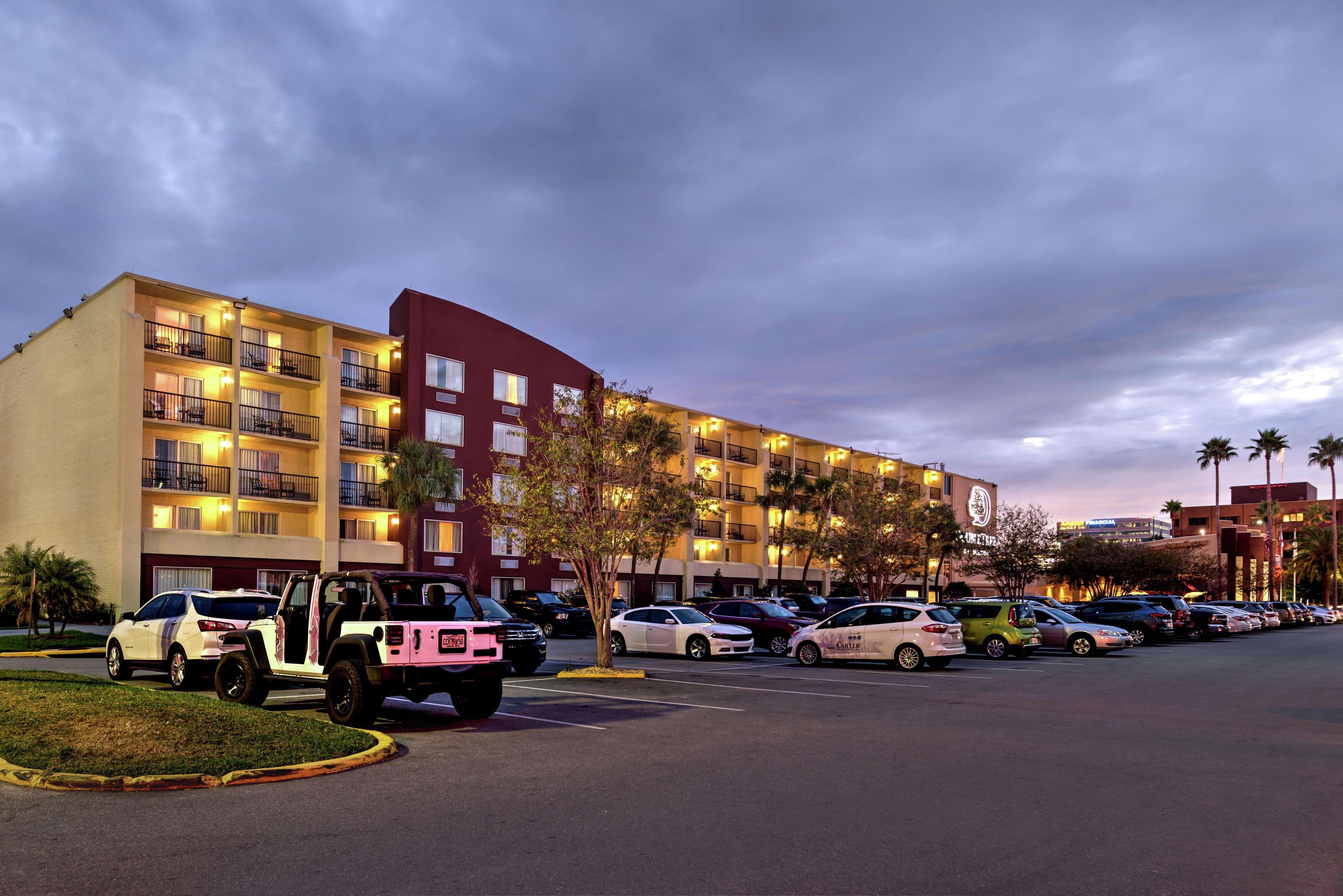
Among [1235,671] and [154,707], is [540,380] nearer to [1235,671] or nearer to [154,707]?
[1235,671]

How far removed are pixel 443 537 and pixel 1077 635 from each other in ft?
100.0

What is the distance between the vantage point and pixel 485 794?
8.51 meters

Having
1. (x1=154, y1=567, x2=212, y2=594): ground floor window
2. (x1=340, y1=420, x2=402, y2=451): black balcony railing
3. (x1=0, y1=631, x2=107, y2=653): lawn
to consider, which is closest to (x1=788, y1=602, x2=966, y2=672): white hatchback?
(x1=0, y1=631, x2=107, y2=653): lawn

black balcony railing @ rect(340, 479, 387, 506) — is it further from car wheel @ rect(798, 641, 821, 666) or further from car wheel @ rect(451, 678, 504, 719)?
car wheel @ rect(451, 678, 504, 719)

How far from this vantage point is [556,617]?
3722cm

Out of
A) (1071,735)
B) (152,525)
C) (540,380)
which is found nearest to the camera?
(1071,735)

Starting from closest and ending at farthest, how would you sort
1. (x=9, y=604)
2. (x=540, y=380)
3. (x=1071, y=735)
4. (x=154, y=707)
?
(x=154, y=707) < (x=1071, y=735) < (x=9, y=604) < (x=540, y=380)

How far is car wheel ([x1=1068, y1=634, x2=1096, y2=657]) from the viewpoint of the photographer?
2855 cm

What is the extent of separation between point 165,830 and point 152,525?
36913 mm

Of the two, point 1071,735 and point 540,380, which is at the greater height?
point 540,380

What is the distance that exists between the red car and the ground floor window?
21.4 meters

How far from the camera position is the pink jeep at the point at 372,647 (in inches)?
466

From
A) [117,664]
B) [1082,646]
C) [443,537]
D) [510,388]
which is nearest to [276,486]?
[443,537]

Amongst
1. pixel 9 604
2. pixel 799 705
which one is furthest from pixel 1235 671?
pixel 9 604
